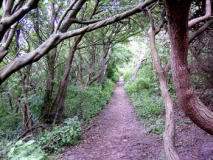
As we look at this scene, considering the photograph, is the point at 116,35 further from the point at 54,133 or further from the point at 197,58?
the point at 54,133

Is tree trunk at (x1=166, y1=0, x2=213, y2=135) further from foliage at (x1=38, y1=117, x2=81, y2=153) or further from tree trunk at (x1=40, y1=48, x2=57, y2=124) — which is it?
tree trunk at (x1=40, y1=48, x2=57, y2=124)

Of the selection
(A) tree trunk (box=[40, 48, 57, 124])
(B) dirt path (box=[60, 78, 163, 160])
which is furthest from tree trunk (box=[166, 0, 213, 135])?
(A) tree trunk (box=[40, 48, 57, 124])

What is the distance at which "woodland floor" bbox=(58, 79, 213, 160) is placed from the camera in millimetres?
4125

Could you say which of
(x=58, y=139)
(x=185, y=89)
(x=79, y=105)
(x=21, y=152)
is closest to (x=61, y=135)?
(x=58, y=139)

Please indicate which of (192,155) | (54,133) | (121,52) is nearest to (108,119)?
(54,133)

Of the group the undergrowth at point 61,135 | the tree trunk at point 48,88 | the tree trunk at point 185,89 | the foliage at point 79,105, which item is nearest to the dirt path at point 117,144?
the undergrowth at point 61,135

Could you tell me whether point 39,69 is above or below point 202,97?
above

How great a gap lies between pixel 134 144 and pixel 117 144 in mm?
562

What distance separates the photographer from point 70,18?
4.88 m

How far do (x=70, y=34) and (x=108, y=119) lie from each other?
242 inches

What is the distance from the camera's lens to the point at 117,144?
531 centimetres

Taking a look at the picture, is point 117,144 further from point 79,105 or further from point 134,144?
point 79,105

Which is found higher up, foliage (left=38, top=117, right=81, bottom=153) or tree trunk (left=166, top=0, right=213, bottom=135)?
tree trunk (left=166, top=0, right=213, bottom=135)

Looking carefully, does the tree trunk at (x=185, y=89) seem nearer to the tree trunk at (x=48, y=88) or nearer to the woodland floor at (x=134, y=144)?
the woodland floor at (x=134, y=144)
